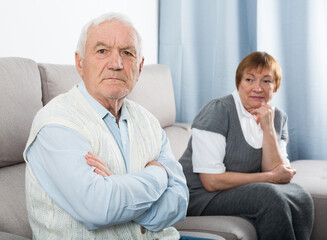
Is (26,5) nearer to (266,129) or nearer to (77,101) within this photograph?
(77,101)

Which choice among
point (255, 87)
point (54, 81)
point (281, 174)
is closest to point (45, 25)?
point (54, 81)

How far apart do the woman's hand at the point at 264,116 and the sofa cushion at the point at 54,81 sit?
31.7 inches

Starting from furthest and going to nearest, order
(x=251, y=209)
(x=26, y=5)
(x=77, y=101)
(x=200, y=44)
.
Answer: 1. (x=200, y=44)
2. (x=26, y=5)
3. (x=251, y=209)
4. (x=77, y=101)

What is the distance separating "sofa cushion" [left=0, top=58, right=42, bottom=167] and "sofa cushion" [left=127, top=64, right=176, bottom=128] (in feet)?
2.37

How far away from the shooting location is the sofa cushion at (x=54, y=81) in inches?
66.7

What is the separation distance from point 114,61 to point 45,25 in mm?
923

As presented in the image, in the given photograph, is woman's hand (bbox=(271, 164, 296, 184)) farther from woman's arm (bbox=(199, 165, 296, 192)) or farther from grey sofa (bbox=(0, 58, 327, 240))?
grey sofa (bbox=(0, 58, 327, 240))

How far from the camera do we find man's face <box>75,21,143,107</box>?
4.28ft

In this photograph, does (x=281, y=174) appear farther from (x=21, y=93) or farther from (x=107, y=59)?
(x=21, y=93)

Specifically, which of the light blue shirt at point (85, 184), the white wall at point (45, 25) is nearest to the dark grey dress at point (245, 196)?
the white wall at point (45, 25)

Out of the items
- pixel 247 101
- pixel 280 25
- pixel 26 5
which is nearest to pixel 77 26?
pixel 26 5

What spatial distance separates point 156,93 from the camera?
2.47 meters

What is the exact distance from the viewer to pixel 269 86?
2.06 metres

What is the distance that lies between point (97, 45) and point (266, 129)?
3.18 ft
